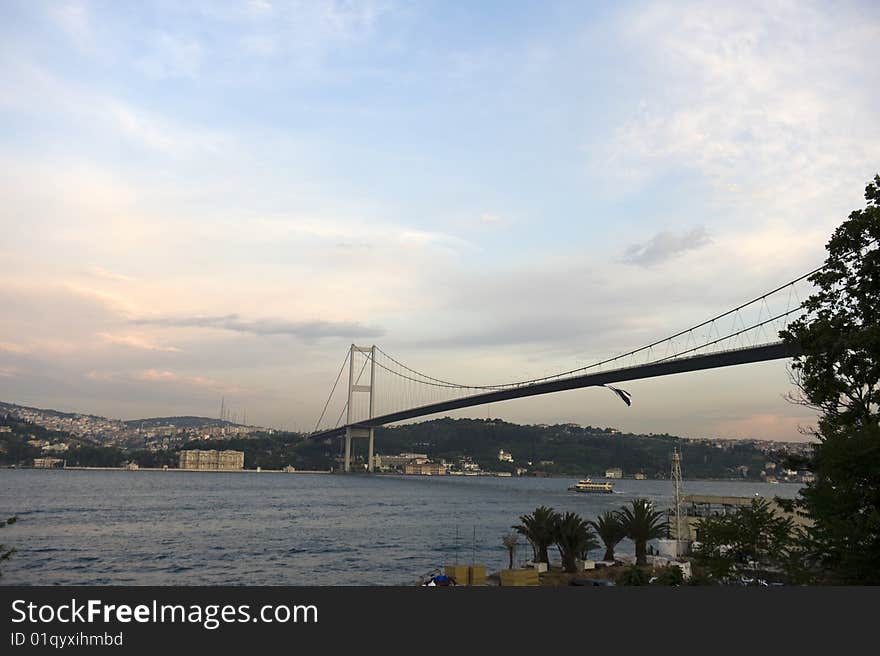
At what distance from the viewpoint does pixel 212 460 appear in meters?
163

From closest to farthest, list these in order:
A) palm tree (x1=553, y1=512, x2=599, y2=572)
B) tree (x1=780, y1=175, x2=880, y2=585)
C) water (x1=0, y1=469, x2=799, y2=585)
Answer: tree (x1=780, y1=175, x2=880, y2=585), palm tree (x1=553, y1=512, x2=599, y2=572), water (x1=0, y1=469, x2=799, y2=585)

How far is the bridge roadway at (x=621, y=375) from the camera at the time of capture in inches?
1767

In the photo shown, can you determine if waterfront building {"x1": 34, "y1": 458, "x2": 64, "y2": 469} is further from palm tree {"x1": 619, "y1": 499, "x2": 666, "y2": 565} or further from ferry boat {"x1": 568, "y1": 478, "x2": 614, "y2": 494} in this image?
palm tree {"x1": 619, "y1": 499, "x2": 666, "y2": 565}

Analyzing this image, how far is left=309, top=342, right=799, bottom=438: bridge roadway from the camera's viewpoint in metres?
44.9

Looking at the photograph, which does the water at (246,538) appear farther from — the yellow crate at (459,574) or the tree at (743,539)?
the tree at (743,539)

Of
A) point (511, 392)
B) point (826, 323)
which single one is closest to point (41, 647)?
point (826, 323)

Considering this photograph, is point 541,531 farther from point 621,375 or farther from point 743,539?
point 621,375

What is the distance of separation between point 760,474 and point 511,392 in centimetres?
12929

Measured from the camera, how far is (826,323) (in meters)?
12.6

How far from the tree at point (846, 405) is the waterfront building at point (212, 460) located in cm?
16114

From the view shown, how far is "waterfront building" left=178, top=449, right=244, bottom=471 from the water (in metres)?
82.1

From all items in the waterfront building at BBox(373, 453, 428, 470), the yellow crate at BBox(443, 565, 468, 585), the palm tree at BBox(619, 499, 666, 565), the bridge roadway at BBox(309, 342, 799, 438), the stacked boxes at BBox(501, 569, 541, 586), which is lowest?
the waterfront building at BBox(373, 453, 428, 470)

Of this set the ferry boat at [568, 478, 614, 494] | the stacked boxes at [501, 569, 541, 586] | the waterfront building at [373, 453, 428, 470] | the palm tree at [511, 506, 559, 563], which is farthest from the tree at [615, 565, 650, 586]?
the waterfront building at [373, 453, 428, 470]

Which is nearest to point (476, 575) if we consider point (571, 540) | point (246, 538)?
point (571, 540)
